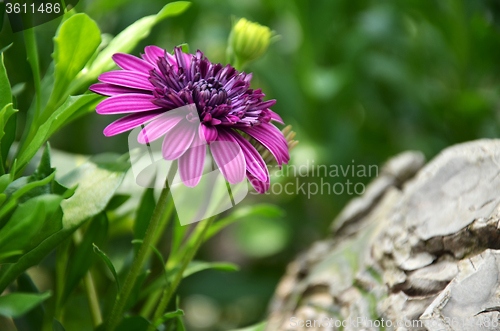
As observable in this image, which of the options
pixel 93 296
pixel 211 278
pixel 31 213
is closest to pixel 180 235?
pixel 93 296

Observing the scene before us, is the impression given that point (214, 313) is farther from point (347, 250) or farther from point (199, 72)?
point (199, 72)

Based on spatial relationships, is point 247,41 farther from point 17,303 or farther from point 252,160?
point 17,303

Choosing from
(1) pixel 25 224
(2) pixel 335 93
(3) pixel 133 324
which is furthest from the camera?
(2) pixel 335 93

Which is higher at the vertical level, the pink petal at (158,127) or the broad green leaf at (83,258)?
the pink petal at (158,127)

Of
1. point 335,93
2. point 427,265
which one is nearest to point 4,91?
point 427,265

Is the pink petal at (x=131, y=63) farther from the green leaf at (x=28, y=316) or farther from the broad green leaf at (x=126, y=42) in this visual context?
the green leaf at (x=28, y=316)

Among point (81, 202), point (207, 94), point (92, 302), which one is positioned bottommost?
point (92, 302)

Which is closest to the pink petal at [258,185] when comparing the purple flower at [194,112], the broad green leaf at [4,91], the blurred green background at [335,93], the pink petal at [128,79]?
the purple flower at [194,112]
